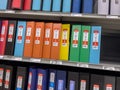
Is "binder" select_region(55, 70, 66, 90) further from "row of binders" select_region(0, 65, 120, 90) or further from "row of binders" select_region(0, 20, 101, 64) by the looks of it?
"row of binders" select_region(0, 20, 101, 64)

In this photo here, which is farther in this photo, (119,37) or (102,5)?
(119,37)

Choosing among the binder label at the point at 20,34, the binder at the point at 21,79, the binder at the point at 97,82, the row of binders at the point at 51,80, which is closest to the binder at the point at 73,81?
the row of binders at the point at 51,80

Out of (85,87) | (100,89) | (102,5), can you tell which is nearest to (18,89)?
(85,87)

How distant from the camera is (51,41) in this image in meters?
1.59

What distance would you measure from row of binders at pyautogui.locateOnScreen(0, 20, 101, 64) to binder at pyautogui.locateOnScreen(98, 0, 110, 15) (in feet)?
0.41

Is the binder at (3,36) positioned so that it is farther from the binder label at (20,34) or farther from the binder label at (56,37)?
the binder label at (56,37)

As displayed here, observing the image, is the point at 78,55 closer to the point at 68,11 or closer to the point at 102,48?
the point at 68,11

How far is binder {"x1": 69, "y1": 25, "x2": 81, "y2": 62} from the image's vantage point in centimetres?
154

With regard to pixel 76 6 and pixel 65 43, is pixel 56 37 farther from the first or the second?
pixel 76 6

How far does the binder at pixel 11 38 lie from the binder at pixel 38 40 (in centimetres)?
19

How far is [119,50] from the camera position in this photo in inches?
82.4

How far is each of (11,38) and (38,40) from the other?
23 centimetres

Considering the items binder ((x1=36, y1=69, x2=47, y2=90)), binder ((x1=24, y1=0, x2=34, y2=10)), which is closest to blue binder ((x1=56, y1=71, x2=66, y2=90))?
binder ((x1=36, y1=69, x2=47, y2=90))

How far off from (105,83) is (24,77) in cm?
63
